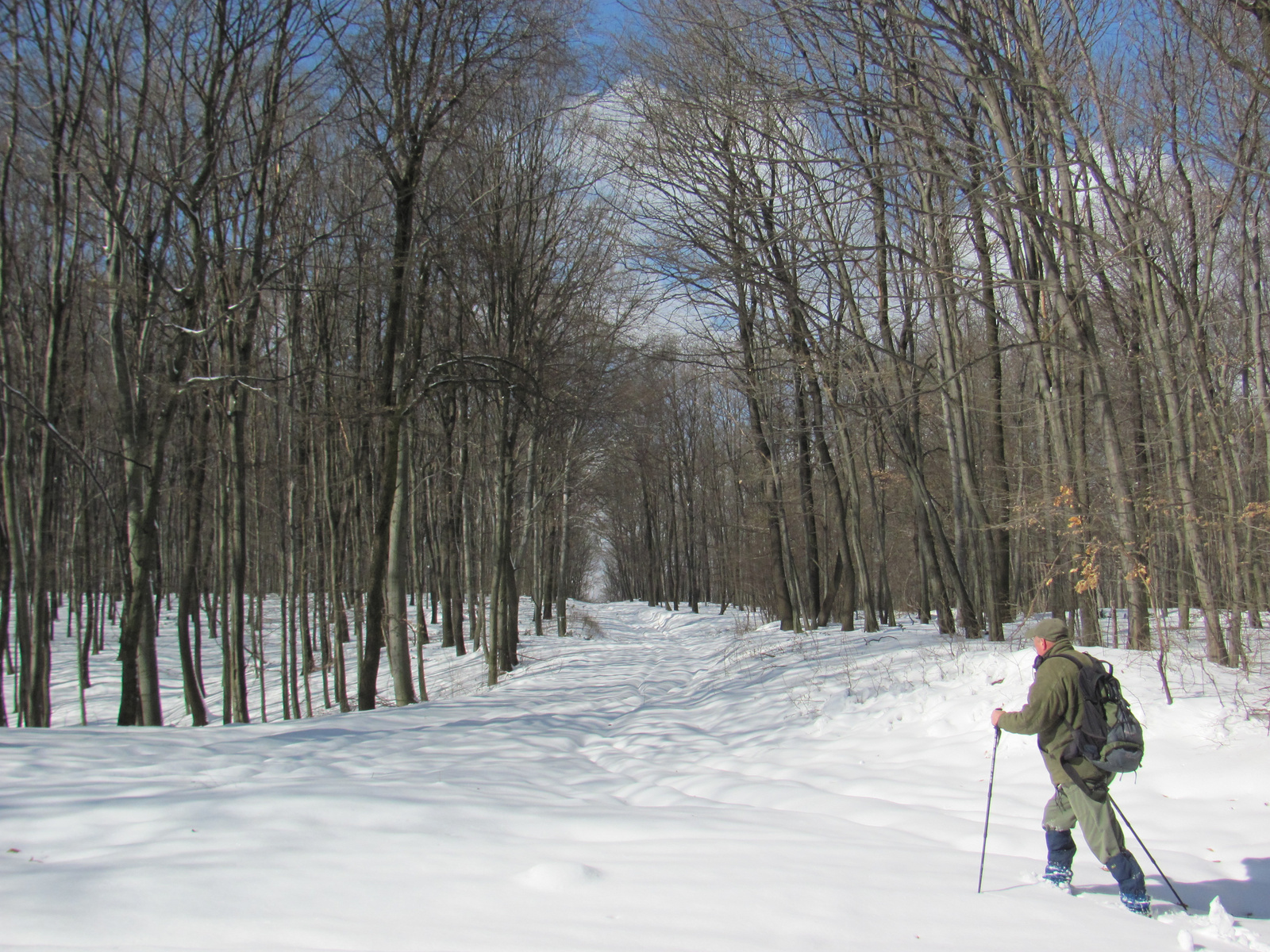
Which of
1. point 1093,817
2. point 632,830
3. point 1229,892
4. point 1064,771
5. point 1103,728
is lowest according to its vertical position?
point 1229,892

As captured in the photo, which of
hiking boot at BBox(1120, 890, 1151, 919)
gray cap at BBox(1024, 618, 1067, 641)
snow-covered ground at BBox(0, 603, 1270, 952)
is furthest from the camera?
gray cap at BBox(1024, 618, 1067, 641)

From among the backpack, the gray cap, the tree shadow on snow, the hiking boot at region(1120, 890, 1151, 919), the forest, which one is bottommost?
the tree shadow on snow

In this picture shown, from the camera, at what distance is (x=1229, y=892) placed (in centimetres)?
420

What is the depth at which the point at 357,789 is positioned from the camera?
516cm

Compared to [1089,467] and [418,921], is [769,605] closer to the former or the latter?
[1089,467]

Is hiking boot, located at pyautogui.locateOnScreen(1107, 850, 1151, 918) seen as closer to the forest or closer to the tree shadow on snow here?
the tree shadow on snow

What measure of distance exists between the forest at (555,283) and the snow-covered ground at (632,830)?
87.7 inches

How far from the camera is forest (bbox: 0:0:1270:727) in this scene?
8.43m

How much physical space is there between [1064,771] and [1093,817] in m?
0.24

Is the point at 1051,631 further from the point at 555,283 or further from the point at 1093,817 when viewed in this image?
the point at 555,283

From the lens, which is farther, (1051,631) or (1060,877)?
(1051,631)

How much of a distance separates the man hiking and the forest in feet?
12.5

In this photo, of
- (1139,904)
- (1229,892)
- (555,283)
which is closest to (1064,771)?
(1139,904)

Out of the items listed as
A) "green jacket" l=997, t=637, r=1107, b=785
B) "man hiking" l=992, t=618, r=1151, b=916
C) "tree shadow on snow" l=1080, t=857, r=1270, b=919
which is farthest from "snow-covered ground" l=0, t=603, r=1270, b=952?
"green jacket" l=997, t=637, r=1107, b=785
